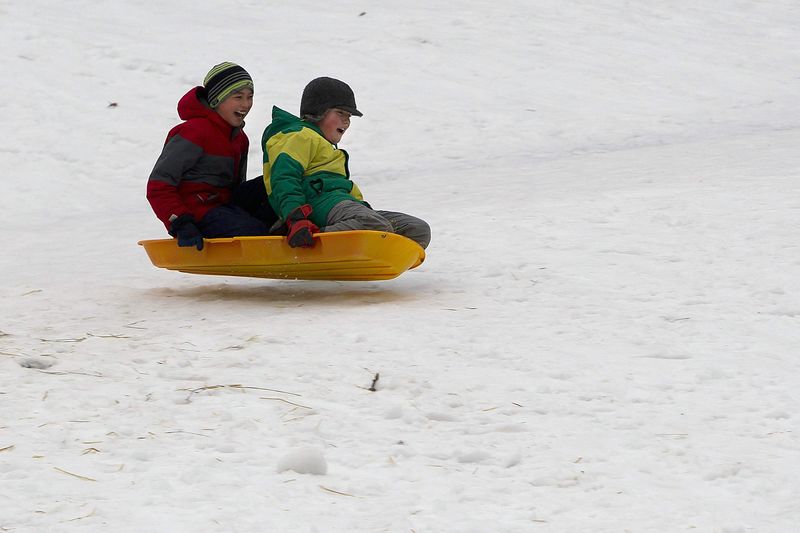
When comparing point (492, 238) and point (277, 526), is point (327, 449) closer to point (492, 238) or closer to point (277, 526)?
point (277, 526)

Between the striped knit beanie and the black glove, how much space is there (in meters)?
0.67

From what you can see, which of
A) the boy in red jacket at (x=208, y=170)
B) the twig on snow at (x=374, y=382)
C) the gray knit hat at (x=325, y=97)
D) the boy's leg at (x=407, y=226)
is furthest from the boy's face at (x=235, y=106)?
the twig on snow at (x=374, y=382)

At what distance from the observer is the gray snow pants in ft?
17.1

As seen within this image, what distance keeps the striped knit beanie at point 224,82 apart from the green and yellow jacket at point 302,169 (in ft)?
0.80

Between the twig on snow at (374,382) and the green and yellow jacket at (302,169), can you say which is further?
the green and yellow jacket at (302,169)

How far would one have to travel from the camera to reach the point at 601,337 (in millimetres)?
4523

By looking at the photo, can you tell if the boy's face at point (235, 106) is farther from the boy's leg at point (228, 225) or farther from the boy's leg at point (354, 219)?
the boy's leg at point (354, 219)

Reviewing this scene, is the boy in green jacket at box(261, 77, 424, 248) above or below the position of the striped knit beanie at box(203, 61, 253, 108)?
below

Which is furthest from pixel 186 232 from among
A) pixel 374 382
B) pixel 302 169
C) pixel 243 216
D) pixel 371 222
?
pixel 374 382

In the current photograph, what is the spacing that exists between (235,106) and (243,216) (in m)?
0.58

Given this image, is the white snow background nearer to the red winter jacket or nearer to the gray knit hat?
the red winter jacket

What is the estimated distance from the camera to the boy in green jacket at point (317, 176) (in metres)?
5.22

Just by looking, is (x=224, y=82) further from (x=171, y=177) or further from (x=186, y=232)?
(x=186, y=232)

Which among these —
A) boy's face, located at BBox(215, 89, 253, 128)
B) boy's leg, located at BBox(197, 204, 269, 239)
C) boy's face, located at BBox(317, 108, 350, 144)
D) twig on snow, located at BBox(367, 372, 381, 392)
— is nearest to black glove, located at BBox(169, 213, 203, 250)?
boy's leg, located at BBox(197, 204, 269, 239)
